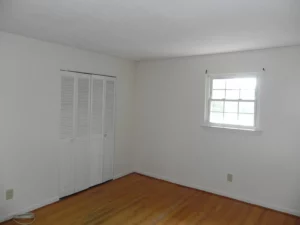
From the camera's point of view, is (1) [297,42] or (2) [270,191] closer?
(1) [297,42]

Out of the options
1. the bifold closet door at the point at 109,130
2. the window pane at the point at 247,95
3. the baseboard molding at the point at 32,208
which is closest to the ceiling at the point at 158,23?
the window pane at the point at 247,95

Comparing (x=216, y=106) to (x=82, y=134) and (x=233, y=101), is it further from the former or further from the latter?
(x=82, y=134)

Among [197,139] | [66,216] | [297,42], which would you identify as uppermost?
[297,42]

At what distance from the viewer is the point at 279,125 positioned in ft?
11.1

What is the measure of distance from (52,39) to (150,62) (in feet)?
6.45

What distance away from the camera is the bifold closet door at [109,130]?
14.0 ft

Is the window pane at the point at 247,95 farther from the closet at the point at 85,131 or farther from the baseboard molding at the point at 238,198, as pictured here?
the closet at the point at 85,131

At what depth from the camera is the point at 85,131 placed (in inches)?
153

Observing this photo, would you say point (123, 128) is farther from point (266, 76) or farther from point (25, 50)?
point (266, 76)

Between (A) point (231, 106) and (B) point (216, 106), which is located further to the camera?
(B) point (216, 106)

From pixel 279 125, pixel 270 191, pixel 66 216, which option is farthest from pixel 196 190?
pixel 66 216

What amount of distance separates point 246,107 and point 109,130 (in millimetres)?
2353

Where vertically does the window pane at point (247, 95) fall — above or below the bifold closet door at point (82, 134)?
above

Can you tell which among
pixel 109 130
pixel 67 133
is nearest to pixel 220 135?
pixel 109 130
